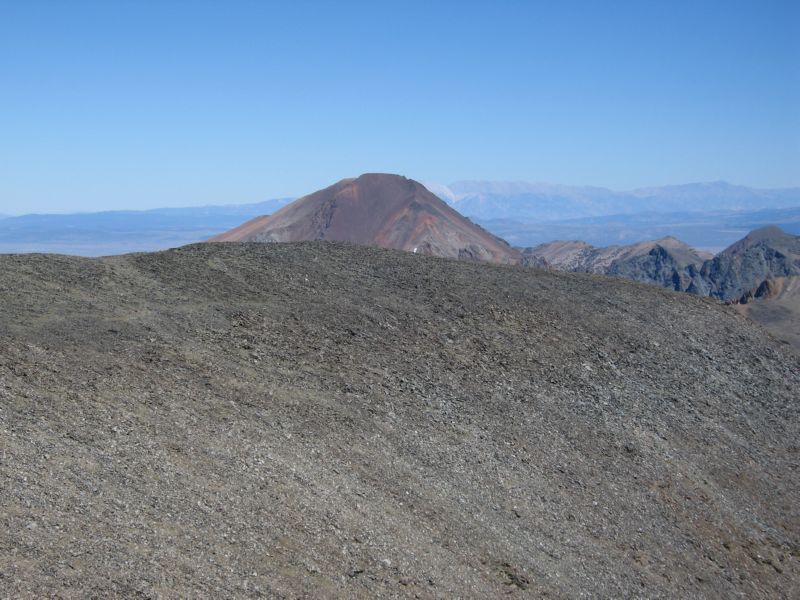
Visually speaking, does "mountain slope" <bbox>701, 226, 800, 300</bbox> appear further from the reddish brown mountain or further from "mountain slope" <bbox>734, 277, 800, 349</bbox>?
"mountain slope" <bbox>734, 277, 800, 349</bbox>

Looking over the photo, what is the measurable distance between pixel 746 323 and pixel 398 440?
17.5m

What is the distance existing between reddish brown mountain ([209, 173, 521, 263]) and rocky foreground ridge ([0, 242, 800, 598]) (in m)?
51.9

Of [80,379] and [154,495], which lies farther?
[80,379]

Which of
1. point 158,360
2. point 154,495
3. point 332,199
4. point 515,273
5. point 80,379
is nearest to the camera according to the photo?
point 154,495

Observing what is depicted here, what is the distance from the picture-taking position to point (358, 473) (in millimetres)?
14844

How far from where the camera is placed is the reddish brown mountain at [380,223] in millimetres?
80312

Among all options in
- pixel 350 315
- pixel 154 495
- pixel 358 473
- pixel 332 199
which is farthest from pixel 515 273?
pixel 332 199

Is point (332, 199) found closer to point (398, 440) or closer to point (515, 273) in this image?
point (515, 273)

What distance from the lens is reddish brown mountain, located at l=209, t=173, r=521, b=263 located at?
80312 millimetres

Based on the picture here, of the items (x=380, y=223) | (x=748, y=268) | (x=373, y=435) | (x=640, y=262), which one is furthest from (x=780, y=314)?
(x=640, y=262)

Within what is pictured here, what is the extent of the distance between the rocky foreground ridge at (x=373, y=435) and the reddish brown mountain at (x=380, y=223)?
5185 centimetres

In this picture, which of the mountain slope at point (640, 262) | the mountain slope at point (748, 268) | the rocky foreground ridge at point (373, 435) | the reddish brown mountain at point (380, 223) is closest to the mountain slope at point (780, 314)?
the rocky foreground ridge at point (373, 435)

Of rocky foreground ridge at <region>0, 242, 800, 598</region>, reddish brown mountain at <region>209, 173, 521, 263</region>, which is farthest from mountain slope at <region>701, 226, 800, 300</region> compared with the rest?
rocky foreground ridge at <region>0, 242, 800, 598</region>

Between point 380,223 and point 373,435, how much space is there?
72422mm
